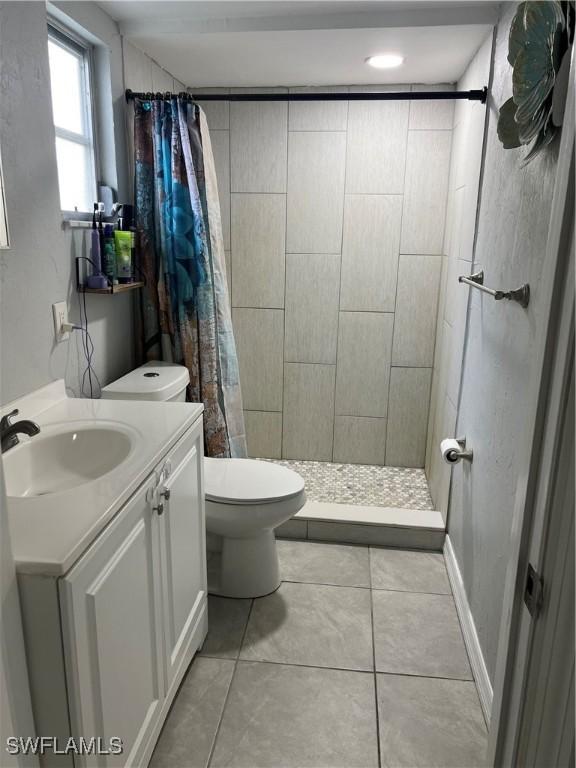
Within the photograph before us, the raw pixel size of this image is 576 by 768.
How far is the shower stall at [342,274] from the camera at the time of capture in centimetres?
307

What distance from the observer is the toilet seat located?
216 cm

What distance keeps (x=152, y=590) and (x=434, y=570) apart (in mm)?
1545

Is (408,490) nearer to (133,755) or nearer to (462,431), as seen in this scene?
(462,431)

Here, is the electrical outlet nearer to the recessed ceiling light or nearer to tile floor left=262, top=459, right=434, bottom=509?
tile floor left=262, top=459, right=434, bottom=509

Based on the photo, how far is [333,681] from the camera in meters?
1.93

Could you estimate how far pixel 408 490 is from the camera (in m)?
3.19

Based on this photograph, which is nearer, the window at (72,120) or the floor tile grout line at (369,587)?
the window at (72,120)

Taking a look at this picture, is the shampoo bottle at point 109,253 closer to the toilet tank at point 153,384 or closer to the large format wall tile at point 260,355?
the toilet tank at point 153,384

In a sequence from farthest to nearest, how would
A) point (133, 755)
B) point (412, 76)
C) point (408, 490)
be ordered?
point (408, 490)
point (412, 76)
point (133, 755)

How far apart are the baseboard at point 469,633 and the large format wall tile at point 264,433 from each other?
4.20ft

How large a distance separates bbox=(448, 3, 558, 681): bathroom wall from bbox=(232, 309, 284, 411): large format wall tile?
52.3 inches

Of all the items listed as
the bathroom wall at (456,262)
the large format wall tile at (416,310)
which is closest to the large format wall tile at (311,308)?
the large format wall tile at (416,310)

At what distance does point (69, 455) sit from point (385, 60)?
2.21 meters

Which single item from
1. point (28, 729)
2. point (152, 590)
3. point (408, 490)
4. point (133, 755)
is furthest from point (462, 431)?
point (28, 729)
